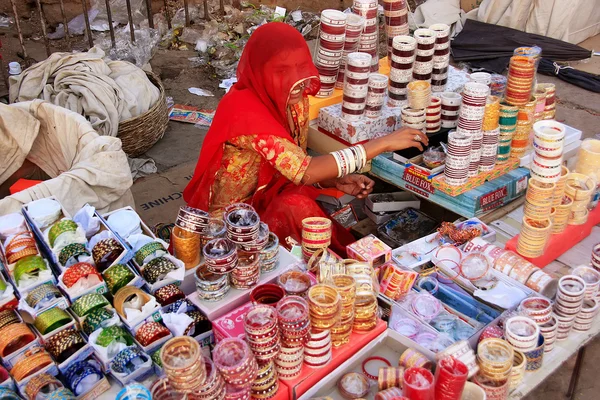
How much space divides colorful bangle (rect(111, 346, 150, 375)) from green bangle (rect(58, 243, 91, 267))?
409 millimetres

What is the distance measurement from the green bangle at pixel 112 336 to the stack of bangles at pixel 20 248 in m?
0.46

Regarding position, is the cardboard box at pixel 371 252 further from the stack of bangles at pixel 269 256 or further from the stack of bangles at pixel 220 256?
the stack of bangles at pixel 220 256

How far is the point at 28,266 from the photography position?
1.89 m

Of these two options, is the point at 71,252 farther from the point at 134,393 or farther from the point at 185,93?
the point at 185,93

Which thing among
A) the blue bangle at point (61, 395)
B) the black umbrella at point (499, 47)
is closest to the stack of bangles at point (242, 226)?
the blue bangle at point (61, 395)

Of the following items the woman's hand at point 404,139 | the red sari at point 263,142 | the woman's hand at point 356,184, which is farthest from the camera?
the woman's hand at point 356,184

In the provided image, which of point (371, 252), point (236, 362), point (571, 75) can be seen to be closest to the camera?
point (236, 362)

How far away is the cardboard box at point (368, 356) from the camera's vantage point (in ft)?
5.85

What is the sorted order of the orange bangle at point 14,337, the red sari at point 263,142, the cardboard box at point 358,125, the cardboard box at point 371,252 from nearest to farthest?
the orange bangle at point 14,337
the cardboard box at point 371,252
the red sari at point 263,142
the cardboard box at point 358,125

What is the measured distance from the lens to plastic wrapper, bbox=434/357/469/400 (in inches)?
63.8

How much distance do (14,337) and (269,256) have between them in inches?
32.8

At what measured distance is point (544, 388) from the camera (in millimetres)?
2678

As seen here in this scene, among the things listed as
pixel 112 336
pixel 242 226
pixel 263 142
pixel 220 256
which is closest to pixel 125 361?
pixel 112 336

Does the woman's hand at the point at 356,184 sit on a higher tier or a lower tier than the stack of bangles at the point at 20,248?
lower
